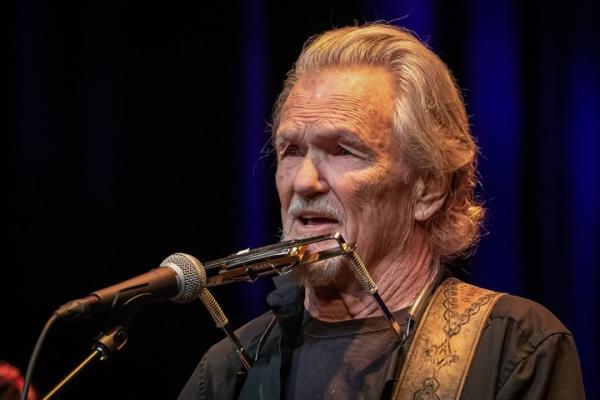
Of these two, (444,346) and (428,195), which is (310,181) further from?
(444,346)

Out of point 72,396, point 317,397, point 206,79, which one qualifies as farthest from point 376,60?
point 72,396

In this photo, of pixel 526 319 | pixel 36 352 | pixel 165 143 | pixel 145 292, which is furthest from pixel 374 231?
pixel 165 143

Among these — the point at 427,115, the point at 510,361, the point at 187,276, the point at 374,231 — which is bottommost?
the point at 510,361

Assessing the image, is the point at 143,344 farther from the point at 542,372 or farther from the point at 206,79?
the point at 542,372

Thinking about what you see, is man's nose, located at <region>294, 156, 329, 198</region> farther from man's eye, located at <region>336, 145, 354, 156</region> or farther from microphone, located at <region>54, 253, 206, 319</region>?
microphone, located at <region>54, 253, 206, 319</region>

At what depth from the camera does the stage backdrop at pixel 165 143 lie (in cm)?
293

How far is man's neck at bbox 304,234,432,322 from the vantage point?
7.25 feet

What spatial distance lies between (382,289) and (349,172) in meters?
0.30

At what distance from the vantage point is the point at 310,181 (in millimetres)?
2158

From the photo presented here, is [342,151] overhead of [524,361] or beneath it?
overhead

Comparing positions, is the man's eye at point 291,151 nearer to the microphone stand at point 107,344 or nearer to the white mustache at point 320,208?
the white mustache at point 320,208

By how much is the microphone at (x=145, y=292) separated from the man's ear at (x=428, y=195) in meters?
0.76

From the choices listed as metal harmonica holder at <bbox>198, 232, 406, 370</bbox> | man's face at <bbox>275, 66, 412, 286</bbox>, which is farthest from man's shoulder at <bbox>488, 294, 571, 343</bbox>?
man's face at <bbox>275, 66, 412, 286</bbox>

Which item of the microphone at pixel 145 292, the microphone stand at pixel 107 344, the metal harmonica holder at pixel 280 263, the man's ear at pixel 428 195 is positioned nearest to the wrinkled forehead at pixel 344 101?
the man's ear at pixel 428 195
